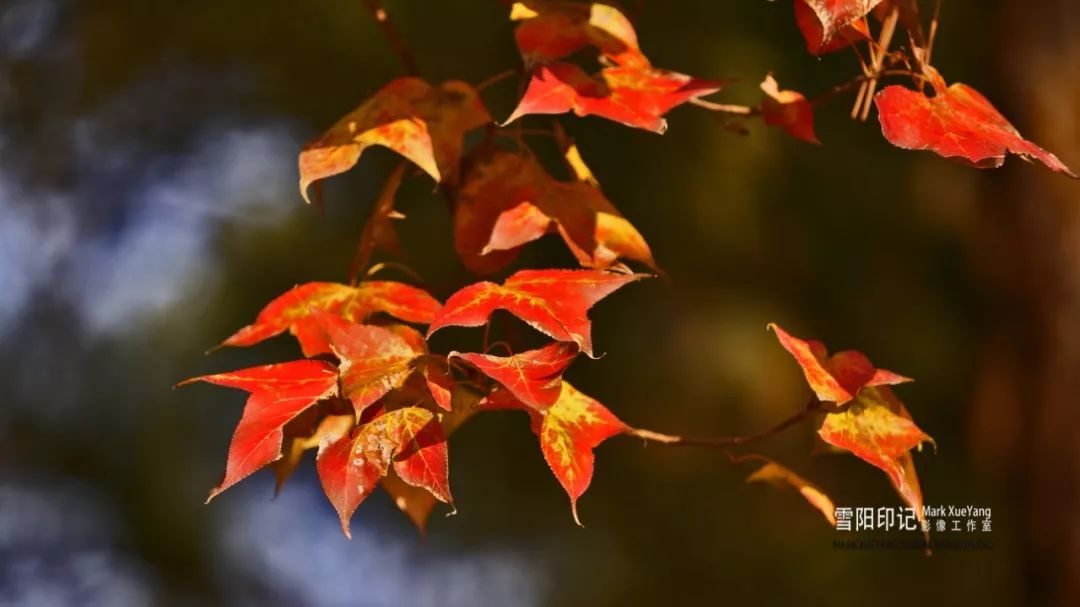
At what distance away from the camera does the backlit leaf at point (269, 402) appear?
47cm

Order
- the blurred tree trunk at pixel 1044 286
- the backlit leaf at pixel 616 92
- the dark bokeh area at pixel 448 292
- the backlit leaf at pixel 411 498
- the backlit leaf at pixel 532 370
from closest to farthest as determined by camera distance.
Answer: the backlit leaf at pixel 532 370 → the backlit leaf at pixel 616 92 → the backlit leaf at pixel 411 498 → the blurred tree trunk at pixel 1044 286 → the dark bokeh area at pixel 448 292

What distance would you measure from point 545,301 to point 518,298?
0.05ft

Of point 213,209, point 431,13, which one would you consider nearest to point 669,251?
point 431,13

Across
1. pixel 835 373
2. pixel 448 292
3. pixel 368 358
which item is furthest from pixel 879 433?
pixel 448 292

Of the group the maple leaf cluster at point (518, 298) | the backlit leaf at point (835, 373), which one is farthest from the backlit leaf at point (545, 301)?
the backlit leaf at point (835, 373)

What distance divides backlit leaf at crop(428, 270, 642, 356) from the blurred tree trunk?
0.61 metres

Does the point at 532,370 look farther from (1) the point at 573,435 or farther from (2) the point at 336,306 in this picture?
(2) the point at 336,306

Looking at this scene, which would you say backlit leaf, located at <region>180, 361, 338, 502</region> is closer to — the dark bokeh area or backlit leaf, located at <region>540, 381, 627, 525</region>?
backlit leaf, located at <region>540, 381, 627, 525</region>

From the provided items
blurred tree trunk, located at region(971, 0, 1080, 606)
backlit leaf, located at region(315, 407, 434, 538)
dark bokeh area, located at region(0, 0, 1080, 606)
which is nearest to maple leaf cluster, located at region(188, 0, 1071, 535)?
backlit leaf, located at region(315, 407, 434, 538)

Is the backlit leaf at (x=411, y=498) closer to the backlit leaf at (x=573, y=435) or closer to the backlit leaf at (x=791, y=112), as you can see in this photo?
the backlit leaf at (x=573, y=435)

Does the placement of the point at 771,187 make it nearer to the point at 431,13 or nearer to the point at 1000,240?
the point at 1000,240

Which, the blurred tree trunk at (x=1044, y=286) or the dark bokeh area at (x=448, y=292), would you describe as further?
the dark bokeh area at (x=448, y=292)

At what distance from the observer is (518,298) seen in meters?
0.51

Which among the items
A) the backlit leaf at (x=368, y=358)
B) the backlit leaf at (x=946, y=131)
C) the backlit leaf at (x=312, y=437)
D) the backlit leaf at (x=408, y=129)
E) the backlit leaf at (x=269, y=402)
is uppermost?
the backlit leaf at (x=946, y=131)
